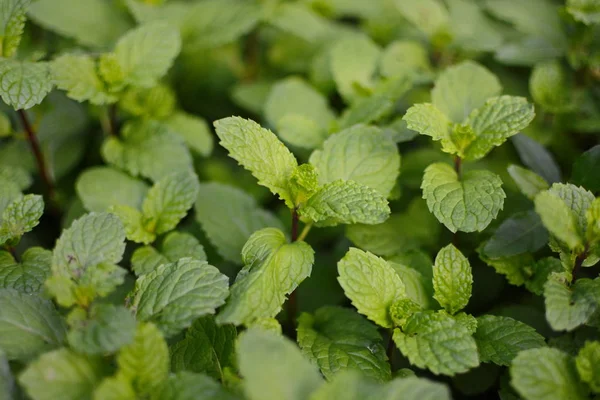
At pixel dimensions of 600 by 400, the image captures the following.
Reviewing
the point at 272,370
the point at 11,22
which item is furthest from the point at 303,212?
the point at 11,22

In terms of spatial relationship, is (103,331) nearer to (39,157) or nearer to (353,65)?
(39,157)

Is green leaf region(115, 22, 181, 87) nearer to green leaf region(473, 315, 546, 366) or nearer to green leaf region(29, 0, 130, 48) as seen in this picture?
green leaf region(29, 0, 130, 48)

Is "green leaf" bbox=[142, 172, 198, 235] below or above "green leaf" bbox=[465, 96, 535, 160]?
below

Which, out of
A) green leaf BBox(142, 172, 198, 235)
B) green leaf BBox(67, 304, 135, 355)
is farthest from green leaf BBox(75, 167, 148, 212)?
green leaf BBox(67, 304, 135, 355)

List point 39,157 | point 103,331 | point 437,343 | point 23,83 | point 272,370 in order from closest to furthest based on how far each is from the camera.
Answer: point 272,370 → point 103,331 → point 437,343 → point 23,83 → point 39,157

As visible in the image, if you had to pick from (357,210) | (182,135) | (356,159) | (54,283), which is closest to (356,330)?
(357,210)

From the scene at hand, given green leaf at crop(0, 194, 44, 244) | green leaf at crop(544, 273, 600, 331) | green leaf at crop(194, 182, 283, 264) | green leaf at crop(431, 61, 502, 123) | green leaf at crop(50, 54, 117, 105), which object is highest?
green leaf at crop(50, 54, 117, 105)

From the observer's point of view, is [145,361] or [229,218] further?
[229,218]
